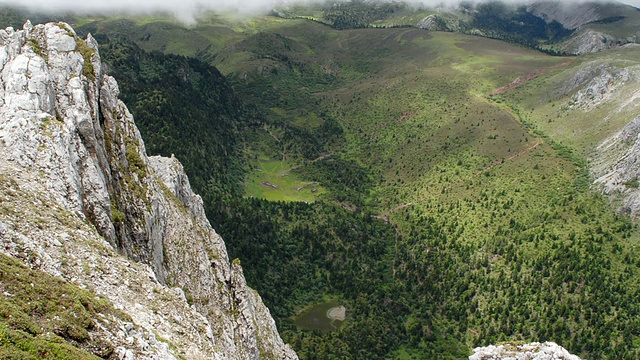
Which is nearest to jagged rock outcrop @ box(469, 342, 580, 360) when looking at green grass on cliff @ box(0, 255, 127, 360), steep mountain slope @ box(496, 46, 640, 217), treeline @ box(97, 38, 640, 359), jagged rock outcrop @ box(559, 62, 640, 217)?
green grass on cliff @ box(0, 255, 127, 360)

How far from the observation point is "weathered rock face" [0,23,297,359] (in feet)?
88.0

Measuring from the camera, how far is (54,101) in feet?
128

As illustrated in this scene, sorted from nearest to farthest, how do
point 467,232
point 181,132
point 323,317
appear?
1. point 323,317
2. point 467,232
3. point 181,132

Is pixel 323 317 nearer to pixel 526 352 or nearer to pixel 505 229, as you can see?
pixel 505 229

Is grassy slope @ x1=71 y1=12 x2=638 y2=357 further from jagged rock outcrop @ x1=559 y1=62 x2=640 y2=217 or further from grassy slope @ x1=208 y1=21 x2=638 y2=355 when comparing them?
jagged rock outcrop @ x1=559 y1=62 x2=640 y2=217

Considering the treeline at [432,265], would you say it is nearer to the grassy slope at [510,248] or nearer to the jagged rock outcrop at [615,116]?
the grassy slope at [510,248]

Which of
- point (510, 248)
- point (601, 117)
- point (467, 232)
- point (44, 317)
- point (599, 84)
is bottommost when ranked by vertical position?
point (467, 232)

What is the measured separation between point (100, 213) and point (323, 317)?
96.4 meters

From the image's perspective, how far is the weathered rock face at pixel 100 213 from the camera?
26828 millimetres

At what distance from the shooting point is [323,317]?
12169 centimetres

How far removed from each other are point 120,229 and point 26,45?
76.4 feet

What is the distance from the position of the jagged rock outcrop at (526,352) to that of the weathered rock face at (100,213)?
25190 mm

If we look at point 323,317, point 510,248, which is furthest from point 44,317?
point 510,248

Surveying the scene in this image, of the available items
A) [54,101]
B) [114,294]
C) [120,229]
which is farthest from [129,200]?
[114,294]
